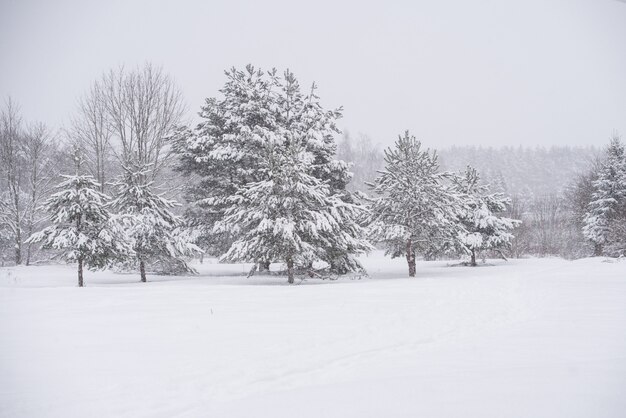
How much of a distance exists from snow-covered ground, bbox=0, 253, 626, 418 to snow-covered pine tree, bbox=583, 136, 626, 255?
23471mm

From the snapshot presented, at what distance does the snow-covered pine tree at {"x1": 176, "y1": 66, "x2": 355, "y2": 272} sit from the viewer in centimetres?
2034

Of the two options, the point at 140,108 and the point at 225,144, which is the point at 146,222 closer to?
the point at 225,144

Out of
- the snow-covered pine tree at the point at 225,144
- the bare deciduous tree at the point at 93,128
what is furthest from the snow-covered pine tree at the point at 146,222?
the bare deciduous tree at the point at 93,128

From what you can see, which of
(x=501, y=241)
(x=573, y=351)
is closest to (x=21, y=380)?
(x=573, y=351)

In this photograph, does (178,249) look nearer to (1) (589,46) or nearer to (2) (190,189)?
(2) (190,189)

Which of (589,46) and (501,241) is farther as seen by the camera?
(501,241)

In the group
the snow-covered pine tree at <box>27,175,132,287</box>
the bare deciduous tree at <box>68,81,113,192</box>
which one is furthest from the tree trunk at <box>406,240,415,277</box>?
the bare deciduous tree at <box>68,81,113,192</box>

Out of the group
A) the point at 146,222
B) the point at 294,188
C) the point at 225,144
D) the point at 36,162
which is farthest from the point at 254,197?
the point at 36,162

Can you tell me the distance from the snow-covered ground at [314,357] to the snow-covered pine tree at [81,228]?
214 inches

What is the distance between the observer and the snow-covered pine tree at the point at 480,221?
26.3m

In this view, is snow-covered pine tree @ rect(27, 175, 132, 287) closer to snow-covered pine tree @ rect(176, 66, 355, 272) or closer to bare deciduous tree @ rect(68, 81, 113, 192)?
snow-covered pine tree @ rect(176, 66, 355, 272)

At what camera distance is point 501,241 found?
2688 centimetres

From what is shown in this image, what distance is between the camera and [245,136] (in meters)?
19.9

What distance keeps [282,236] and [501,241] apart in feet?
60.1
